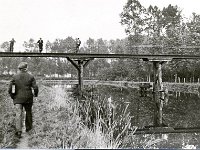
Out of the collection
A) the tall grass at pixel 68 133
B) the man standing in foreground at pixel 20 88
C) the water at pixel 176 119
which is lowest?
the water at pixel 176 119

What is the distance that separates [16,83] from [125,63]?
112 feet

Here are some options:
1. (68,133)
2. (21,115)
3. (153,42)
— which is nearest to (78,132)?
(68,133)

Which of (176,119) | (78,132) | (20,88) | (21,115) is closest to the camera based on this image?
(20,88)

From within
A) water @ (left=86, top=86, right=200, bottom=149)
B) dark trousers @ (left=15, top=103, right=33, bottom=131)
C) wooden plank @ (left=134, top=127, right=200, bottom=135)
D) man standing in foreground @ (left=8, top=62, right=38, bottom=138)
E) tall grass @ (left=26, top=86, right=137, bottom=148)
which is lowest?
water @ (left=86, top=86, right=200, bottom=149)

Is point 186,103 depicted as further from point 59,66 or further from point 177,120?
point 59,66

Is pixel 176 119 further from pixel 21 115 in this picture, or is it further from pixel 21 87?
pixel 21 87

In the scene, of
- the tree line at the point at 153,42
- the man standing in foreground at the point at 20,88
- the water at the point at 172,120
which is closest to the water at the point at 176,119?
the water at the point at 172,120

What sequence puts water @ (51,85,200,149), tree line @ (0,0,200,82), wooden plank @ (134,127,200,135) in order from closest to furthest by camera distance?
1. wooden plank @ (134,127,200,135)
2. water @ (51,85,200,149)
3. tree line @ (0,0,200,82)

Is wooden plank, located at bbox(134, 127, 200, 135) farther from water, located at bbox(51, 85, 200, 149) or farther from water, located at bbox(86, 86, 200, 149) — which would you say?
water, located at bbox(86, 86, 200, 149)

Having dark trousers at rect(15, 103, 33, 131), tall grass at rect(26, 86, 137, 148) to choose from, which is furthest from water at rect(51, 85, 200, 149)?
dark trousers at rect(15, 103, 33, 131)

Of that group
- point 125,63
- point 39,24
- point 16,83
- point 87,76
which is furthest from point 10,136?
point 87,76

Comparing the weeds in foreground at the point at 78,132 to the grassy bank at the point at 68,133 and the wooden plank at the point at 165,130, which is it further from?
the wooden plank at the point at 165,130

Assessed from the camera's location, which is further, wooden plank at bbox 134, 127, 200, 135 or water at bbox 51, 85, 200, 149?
water at bbox 51, 85, 200, 149

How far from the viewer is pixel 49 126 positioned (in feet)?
27.3
